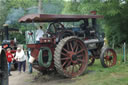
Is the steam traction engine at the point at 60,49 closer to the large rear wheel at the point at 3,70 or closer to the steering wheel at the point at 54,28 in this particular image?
the steering wheel at the point at 54,28

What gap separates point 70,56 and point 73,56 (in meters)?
0.12

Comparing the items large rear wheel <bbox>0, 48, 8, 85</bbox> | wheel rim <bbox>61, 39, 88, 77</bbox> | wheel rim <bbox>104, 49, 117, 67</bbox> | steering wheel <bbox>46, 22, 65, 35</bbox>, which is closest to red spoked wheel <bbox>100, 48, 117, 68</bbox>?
wheel rim <bbox>104, 49, 117, 67</bbox>

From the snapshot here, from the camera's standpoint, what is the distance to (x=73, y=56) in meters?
7.11

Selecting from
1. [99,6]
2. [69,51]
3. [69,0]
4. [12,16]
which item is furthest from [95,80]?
[12,16]

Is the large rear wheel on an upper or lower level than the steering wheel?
lower

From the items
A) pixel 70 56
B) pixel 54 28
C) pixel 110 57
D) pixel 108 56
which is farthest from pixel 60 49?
pixel 110 57

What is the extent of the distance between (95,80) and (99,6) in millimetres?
6932

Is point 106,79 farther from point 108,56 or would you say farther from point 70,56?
point 108,56

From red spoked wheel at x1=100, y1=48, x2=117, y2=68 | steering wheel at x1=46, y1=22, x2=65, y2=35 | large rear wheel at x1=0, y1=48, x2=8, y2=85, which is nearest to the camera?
large rear wheel at x1=0, y1=48, x2=8, y2=85

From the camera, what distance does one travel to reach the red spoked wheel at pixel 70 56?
6656mm

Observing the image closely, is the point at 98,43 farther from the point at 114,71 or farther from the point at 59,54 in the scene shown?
the point at 59,54

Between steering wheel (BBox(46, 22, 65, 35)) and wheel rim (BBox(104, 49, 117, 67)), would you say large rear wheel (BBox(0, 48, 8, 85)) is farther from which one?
wheel rim (BBox(104, 49, 117, 67))

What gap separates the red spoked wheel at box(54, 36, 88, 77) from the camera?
666cm

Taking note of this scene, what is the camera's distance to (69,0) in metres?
15.2
